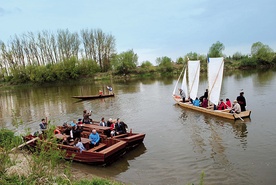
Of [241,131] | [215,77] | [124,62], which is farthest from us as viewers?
[124,62]

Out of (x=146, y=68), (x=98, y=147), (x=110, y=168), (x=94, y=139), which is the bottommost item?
(x=110, y=168)

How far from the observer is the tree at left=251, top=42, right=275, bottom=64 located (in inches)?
3543

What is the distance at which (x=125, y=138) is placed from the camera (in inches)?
583

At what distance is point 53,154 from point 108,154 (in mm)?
4725

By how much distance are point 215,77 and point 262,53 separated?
263 ft

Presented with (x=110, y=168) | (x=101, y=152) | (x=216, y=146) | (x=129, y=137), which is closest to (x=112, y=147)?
(x=101, y=152)

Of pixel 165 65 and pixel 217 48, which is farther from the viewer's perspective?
pixel 217 48

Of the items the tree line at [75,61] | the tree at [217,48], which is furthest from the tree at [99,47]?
the tree at [217,48]

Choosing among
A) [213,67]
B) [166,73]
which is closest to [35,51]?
[166,73]

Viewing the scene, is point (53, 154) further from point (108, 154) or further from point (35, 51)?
point (35, 51)

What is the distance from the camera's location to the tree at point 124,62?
296 feet

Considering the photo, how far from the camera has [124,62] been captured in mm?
89812

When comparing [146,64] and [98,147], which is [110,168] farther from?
[146,64]

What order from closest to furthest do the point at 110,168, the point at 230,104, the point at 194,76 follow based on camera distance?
the point at 110,168, the point at 230,104, the point at 194,76
